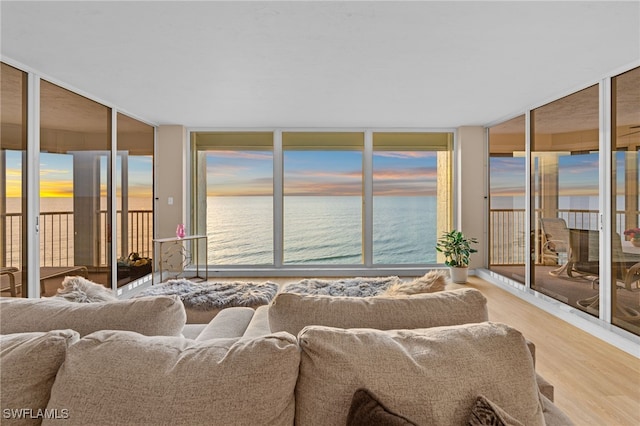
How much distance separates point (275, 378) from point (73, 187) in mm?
4035

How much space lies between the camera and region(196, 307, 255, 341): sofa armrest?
69.1 inches

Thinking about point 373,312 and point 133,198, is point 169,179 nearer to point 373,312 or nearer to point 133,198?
point 133,198

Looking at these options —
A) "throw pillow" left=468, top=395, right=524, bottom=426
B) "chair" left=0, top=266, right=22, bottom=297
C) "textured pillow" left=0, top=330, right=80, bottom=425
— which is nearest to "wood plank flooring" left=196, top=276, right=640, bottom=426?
"throw pillow" left=468, top=395, right=524, bottom=426

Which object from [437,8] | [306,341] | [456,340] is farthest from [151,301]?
[437,8]

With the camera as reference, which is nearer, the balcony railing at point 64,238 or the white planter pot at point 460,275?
the balcony railing at point 64,238

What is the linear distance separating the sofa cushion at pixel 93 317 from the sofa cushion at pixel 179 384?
0.26 m

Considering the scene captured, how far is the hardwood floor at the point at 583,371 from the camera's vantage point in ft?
7.35

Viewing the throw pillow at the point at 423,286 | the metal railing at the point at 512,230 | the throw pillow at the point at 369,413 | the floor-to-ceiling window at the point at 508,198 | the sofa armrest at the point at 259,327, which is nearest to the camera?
the throw pillow at the point at 369,413

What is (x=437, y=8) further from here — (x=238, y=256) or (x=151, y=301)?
(x=238, y=256)

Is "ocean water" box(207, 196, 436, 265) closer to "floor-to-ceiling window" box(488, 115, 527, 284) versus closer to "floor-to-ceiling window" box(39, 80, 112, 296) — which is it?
"floor-to-ceiling window" box(488, 115, 527, 284)

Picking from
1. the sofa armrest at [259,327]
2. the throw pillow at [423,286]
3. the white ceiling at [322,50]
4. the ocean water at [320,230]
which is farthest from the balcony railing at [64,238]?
the throw pillow at [423,286]

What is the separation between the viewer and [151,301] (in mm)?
1367

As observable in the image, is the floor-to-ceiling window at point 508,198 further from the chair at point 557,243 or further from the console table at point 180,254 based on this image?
the console table at point 180,254

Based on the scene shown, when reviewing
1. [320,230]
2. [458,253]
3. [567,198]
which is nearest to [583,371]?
[567,198]
